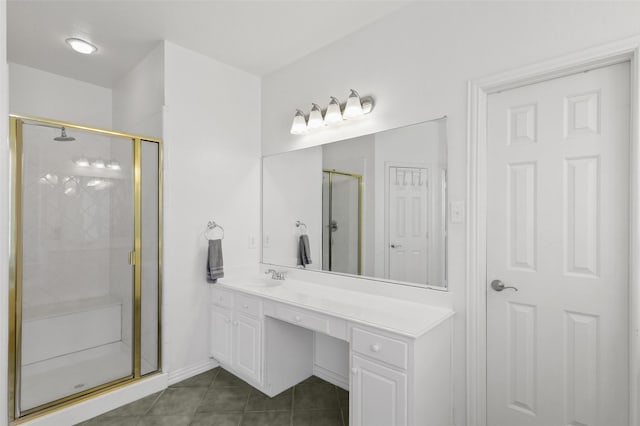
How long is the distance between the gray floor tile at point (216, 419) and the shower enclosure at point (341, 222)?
3.92ft

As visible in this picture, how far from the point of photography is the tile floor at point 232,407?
7.06 feet

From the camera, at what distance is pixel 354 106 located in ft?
7.70

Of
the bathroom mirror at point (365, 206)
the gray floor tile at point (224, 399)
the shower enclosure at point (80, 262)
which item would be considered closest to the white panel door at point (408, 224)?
the bathroom mirror at point (365, 206)

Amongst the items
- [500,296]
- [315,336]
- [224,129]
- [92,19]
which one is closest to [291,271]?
[315,336]

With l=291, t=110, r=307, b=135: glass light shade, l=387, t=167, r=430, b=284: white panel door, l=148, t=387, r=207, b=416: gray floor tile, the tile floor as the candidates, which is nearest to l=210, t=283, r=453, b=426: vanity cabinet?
the tile floor

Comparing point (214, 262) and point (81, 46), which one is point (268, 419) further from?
point (81, 46)

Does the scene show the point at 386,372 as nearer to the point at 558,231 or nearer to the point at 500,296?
the point at 500,296

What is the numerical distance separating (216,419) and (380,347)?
1.29 m

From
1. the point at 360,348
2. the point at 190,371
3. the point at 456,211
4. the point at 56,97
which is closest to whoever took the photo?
the point at 360,348

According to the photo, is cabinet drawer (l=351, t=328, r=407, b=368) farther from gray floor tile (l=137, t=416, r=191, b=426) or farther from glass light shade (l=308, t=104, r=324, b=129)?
glass light shade (l=308, t=104, r=324, b=129)

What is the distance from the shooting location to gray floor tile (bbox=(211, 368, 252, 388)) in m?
2.60

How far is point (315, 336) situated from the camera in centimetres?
273

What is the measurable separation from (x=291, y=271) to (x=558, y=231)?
1.98 metres

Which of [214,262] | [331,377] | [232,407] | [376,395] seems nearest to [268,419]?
[232,407]
